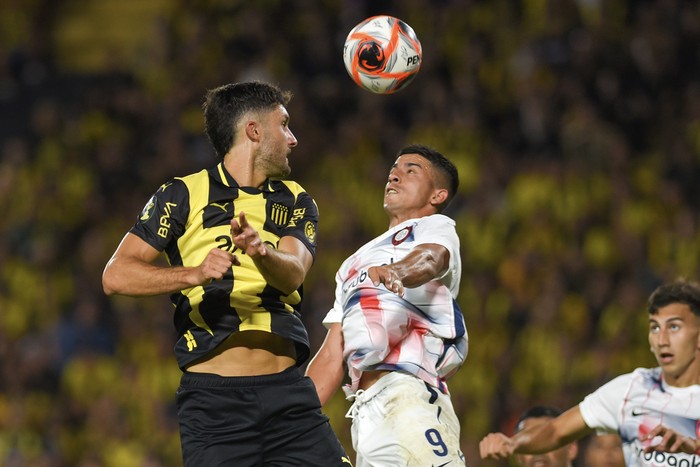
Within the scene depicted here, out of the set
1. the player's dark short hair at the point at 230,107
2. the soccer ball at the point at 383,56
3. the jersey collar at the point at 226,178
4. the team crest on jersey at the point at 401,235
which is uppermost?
the soccer ball at the point at 383,56

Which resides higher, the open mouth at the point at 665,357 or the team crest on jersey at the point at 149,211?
the team crest on jersey at the point at 149,211

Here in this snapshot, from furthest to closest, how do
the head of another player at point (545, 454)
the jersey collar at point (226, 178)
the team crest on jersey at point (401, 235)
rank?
the head of another player at point (545, 454) → the team crest on jersey at point (401, 235) → the jersey collar at point (226, 178)

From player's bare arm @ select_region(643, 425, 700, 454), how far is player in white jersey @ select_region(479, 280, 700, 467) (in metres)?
0.36

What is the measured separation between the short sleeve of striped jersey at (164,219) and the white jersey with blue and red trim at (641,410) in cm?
225

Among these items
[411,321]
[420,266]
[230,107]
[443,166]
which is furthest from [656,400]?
[230,107]

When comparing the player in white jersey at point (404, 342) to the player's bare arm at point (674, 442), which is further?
the player's bare arm at point (674, 442)

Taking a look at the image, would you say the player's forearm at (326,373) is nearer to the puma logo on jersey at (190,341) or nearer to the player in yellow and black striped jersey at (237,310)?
the player in yellow and black striped jersey at (237,310)

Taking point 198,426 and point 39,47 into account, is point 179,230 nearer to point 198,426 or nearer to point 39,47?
point 198,426

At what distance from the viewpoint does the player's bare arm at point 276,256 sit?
13.7 feet

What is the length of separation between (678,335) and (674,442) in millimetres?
786

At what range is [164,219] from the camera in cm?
459

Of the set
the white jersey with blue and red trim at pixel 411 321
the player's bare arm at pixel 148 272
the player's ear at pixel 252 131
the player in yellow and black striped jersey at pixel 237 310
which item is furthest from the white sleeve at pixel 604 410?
the player's bare arm at pixel 148 272

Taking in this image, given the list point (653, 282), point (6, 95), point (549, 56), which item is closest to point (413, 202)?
point (653, 282)

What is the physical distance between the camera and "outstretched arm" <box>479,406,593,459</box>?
5328 mm
